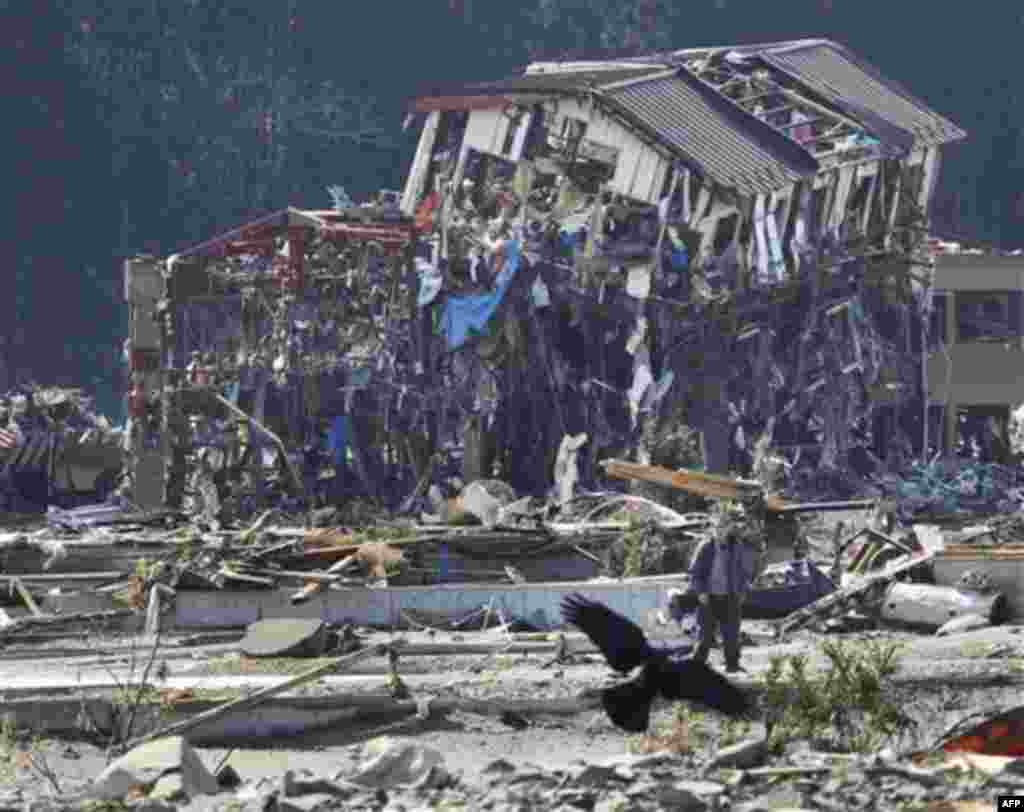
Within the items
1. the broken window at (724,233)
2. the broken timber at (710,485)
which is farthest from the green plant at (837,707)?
the broken window at (724,233)

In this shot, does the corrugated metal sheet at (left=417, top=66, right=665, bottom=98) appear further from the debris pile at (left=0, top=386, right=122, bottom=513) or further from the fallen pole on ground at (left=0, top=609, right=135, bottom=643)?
the fallen pole on ground at (left=0, top=609, right=135, bottom=643)

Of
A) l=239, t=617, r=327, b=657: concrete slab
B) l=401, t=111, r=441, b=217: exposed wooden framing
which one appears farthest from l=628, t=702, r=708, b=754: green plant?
l=401, t=111, r=441, b=217: exposed wooden framing

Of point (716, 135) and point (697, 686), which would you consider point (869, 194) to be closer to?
point (716, 135)

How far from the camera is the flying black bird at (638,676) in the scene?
18141mm

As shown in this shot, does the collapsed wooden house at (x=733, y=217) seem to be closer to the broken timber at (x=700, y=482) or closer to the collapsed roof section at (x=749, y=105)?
the collapsed roof section at (x=749, y=105)

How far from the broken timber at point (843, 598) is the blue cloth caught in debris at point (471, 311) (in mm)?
13661

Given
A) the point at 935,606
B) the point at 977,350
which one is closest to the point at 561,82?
the point at 977,350

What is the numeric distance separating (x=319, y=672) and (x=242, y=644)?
110 inches

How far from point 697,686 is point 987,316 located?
27.3 metres

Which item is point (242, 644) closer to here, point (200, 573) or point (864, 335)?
point (200, 573)

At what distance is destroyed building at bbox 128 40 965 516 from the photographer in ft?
129

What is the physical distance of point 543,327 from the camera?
40.0 m


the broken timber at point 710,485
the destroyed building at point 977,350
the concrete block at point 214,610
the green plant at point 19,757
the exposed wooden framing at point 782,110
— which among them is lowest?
the green plant at point 19,757

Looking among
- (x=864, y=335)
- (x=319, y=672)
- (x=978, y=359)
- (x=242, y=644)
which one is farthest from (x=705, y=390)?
(x=319, y=672)
